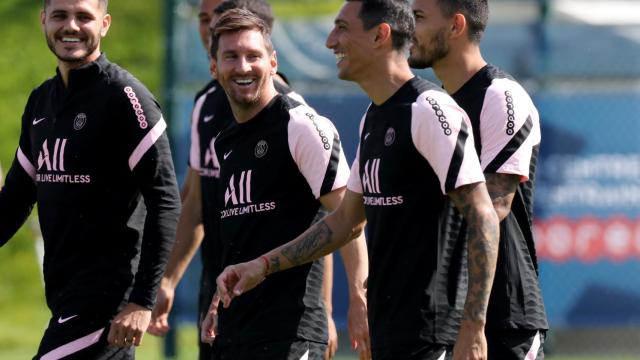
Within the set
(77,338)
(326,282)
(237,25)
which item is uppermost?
(237,25)

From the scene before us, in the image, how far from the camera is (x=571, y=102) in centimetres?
1061

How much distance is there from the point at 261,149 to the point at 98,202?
2.36 ft

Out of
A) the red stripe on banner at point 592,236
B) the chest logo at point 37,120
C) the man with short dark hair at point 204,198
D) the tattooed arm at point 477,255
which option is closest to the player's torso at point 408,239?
the tattooed arm at point 477,255

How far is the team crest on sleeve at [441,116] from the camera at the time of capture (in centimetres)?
453

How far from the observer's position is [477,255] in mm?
4488

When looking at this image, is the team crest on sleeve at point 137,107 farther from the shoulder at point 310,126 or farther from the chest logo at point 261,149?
the shoulder at point 310,126

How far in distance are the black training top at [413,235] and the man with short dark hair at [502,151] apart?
0.33 meters

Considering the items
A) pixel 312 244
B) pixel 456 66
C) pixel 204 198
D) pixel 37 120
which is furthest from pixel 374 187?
pixel 204 198

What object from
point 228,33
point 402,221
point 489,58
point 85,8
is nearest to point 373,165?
point 402,221

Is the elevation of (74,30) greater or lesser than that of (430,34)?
greater

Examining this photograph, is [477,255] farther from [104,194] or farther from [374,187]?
[104,194]

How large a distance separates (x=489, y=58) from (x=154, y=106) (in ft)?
18.7

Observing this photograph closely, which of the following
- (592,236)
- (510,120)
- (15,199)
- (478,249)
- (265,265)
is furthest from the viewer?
(592,236)

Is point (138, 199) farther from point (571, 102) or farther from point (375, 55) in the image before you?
point (571, 102)
